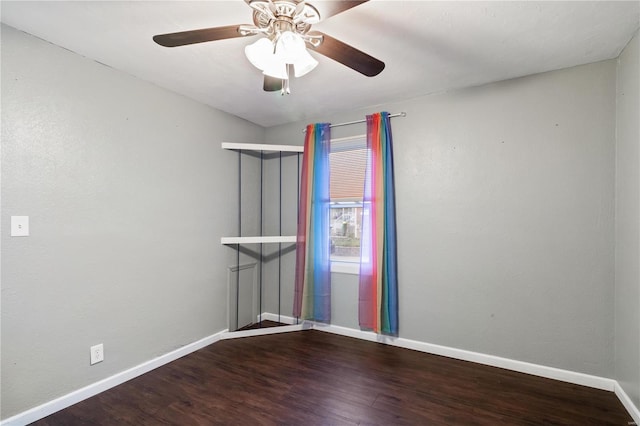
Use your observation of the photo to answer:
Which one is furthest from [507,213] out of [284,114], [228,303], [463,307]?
[228,303]

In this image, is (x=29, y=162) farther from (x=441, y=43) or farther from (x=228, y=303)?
(x=441, y=43)

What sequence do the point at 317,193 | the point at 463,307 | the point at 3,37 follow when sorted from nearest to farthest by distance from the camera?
the point at 3,37
the point at 463,307
the point at 317,193

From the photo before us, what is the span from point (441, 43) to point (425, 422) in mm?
2413

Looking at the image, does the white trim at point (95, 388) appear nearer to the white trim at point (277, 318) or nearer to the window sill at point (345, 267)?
the white trim at point (277, 318)

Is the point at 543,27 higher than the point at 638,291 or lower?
higher

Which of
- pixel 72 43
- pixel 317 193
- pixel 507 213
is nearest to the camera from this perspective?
pixel 72 43

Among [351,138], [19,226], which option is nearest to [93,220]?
[19,226]

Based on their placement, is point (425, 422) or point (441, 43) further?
point (441, 43)

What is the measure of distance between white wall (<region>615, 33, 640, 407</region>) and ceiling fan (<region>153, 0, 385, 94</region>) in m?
1.71

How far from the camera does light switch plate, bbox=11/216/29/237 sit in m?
1.75

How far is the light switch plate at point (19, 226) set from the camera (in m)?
1.75

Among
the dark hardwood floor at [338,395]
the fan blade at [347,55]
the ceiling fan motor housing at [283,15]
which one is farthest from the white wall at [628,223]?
the ceiling fan motor housing at [283,15]

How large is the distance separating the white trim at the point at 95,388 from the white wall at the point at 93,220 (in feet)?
0.13

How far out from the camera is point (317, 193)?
125 inches
